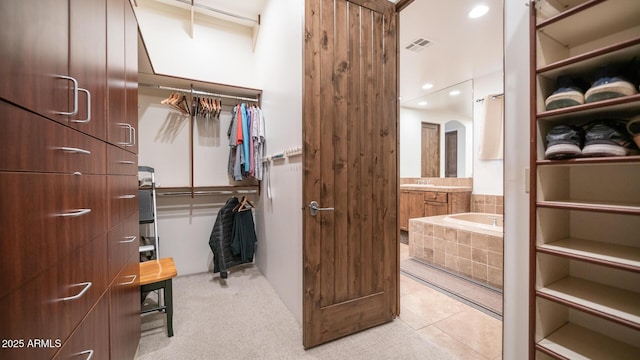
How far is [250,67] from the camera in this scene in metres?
3.17

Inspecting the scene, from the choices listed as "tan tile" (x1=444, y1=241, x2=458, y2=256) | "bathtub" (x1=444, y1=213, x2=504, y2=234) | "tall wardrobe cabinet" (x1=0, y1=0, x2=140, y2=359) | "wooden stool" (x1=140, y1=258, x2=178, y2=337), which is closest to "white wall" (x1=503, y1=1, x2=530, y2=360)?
"tall wardrobe cabinet" (x1=0, y1=0, x2=140, y2=359)

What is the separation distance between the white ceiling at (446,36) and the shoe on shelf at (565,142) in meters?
1.91

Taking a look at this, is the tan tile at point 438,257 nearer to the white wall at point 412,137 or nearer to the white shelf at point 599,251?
the white shelf at point 599,251

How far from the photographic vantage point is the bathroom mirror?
2.44m

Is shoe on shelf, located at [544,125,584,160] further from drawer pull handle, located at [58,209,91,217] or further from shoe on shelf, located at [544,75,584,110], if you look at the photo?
drawer pull handle, located at [58,209,91,217]

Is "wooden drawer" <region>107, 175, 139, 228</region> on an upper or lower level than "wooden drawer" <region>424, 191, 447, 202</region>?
upper

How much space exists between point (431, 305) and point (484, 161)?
2.75 meters

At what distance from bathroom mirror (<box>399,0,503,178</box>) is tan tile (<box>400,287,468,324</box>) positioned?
255cm

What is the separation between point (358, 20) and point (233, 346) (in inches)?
101

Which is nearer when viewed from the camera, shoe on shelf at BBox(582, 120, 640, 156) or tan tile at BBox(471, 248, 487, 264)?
shoe on shelf at BBox(582, 120, 640, 156)

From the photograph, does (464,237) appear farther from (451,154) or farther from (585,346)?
(451,154)

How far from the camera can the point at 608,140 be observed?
83 centimetres

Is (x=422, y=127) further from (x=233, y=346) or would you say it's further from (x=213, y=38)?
(x=233, y=346)

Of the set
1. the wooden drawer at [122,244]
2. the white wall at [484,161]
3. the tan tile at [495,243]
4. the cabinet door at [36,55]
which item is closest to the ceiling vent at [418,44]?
the white wall at [484,161]
